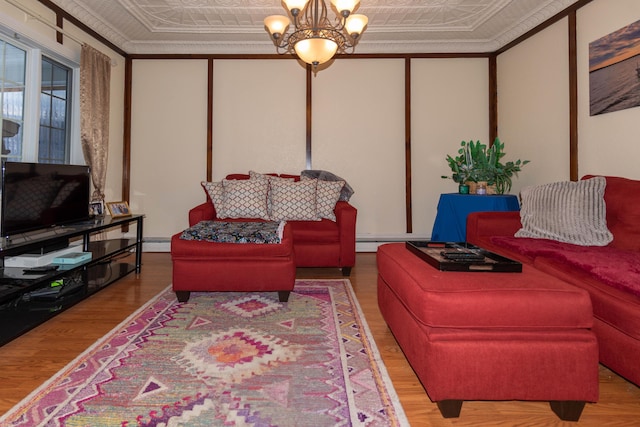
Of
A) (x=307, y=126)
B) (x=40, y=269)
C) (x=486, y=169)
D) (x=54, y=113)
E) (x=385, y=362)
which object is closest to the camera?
(x=385, y=362)

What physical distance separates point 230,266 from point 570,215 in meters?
2.34

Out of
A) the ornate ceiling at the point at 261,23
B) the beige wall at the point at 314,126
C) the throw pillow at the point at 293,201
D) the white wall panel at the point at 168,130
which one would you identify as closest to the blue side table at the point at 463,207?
the beige wall at the point at 314,126

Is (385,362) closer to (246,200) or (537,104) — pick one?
(246,200)

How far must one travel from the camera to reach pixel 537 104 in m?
4.03

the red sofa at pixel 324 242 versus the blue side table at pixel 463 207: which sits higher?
the blue side table at pixel 463 207

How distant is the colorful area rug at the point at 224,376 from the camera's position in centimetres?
139

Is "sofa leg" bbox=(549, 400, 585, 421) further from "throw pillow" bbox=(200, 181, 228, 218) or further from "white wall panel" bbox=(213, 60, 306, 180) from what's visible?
"white wall panel" bbox=(213, 60, 306, 180)

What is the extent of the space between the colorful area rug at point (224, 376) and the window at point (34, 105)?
2.12 metres

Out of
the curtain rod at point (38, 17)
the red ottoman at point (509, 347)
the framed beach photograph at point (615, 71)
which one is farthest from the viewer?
the curtain rod at point (38, 17)

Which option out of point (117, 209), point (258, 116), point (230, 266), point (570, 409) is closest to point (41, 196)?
point (117, 209)

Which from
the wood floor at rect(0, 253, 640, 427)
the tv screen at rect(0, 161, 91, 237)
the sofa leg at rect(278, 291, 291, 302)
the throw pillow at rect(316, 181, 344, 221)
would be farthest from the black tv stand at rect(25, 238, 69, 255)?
the throw pillow at rect(316, 181, 344, 221)

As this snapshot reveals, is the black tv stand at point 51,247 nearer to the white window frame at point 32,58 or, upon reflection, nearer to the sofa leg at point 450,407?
the white window frame at point 32,58

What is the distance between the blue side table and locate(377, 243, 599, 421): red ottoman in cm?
225

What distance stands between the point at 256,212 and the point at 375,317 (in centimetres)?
174
